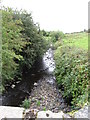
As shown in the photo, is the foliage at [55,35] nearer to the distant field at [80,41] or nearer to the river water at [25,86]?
the distant field at [80,41]

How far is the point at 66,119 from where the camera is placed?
1.05 metres

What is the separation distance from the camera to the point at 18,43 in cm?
632

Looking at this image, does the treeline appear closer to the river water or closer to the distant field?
the river water

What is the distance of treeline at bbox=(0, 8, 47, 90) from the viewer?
5.57m

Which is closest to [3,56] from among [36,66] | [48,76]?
[48,76]

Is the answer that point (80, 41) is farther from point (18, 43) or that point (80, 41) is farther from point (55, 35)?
point (55, 35)

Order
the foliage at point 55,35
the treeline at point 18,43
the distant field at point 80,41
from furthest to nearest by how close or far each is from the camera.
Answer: the foliage at point 55,35, the distant field at point 80,41, the treeline at point 18,43

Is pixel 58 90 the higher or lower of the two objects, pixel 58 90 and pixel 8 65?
the lower

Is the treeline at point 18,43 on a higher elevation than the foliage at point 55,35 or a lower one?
lower

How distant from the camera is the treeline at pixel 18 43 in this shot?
5574 millimetres

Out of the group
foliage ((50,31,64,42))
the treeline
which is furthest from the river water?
foliage ((50,31,64,42))

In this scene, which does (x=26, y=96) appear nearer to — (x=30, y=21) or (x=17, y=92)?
(x=17, y=92)

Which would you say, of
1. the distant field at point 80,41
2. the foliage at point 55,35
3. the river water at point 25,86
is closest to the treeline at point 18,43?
the river water at point 25,86

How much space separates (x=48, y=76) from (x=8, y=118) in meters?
7.05
